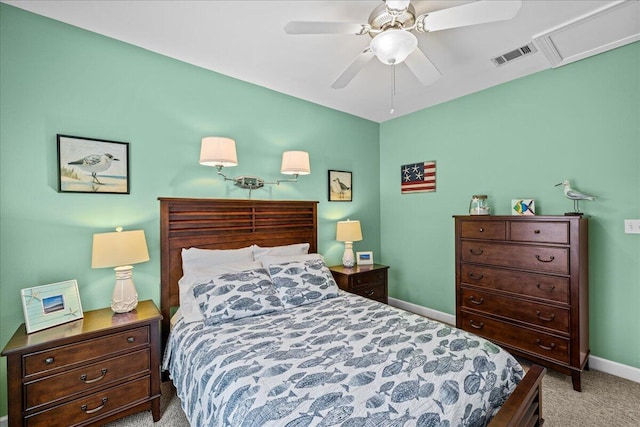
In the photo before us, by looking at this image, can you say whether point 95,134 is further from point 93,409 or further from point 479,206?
point 479,206

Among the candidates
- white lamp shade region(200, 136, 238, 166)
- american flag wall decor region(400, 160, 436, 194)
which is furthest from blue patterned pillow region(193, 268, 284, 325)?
american flag wall decor region(400, 160, 436, 194)

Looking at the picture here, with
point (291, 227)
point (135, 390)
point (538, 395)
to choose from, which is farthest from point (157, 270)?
point (538, 395)

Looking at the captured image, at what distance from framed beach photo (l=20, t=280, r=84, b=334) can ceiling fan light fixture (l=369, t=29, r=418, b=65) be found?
2.51 metres

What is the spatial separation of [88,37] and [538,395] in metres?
3.78

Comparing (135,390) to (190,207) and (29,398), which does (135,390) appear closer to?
(29,398)

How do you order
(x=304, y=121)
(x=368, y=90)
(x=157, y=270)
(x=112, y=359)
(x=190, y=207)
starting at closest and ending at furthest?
1. (x=112, y=359)
2. (x=157, y=270)
3. (x=190, y=207)
4. (x=368, y=90)
5. (x=304, y=121)

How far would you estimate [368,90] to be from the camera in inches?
124

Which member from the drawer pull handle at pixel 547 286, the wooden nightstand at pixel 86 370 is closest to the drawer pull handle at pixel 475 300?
the drawer pull handle at pixel 547 286

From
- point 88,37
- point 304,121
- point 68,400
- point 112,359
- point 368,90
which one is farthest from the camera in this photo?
point 304,121

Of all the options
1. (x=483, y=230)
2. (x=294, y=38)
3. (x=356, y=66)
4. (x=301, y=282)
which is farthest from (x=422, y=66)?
(x=301, y=282)

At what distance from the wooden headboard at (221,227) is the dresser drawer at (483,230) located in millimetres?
1633

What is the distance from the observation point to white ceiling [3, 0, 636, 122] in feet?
6.17

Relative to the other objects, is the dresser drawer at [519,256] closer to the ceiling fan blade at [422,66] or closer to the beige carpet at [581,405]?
the beige carpet at [581,405]

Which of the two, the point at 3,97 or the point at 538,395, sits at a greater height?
the point at 3,97
